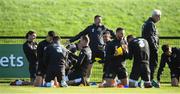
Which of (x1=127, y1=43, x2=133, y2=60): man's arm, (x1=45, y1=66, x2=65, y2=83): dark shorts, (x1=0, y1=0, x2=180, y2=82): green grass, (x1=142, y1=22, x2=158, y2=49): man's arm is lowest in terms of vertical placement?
(x1=45, y1=66, x2=65, y2=83): dark shorts

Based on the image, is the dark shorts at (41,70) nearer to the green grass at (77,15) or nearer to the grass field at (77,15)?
the grass field at (77,15)

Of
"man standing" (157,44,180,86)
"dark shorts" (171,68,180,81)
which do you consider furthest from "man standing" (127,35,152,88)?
"dark shorts" (171,68,180,81)

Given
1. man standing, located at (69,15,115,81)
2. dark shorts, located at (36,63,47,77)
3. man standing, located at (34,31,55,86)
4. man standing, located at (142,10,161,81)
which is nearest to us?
man standing, located at (142,10,161,81)

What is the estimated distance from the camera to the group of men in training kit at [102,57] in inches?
758

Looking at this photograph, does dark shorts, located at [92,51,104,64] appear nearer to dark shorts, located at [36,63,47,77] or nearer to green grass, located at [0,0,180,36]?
dark shorts, located at [36,63,47,77]

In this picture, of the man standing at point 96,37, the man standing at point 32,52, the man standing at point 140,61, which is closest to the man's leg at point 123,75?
the man standing at point 140,61

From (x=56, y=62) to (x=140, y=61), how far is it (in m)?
2.09

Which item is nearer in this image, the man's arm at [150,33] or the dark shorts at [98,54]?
the man's arm at [150,33]

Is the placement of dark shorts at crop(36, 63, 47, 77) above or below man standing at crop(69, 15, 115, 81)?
below

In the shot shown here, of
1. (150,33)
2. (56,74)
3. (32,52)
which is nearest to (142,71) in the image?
(150,33)

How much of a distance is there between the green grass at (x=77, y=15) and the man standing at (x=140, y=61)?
17175mm

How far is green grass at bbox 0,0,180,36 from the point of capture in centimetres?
3766

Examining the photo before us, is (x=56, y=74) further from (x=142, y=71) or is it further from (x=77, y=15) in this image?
(x=77, y=15)

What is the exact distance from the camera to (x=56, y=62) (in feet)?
63.9
